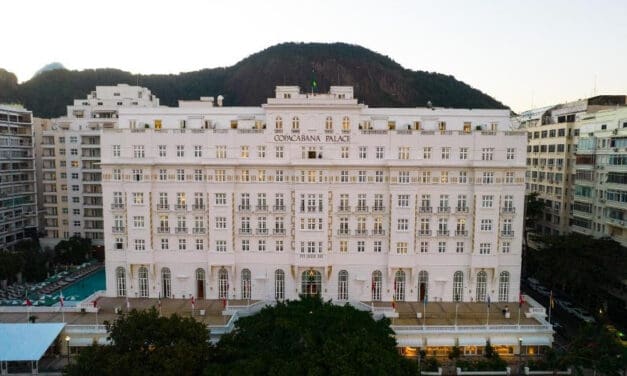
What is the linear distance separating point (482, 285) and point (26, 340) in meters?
48.6

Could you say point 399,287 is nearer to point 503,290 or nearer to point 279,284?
point 503,290

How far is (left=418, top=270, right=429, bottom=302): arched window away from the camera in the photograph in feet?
172

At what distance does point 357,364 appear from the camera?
2989 cm

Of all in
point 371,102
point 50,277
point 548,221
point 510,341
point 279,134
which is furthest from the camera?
point 371,102

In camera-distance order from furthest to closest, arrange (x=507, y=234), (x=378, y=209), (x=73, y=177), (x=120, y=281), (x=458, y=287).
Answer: (x=73, y=177)
(x=120, y=281)
(x=458, y=287)
(x=507, y=234)
(x=378, y=209)

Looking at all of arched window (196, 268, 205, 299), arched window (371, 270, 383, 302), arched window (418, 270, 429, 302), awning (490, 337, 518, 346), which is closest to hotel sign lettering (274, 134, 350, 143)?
arched window (371, 270, 383, 302)

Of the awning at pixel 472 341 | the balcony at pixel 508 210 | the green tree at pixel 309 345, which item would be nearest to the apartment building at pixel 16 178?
the green tree at pixel 309 345

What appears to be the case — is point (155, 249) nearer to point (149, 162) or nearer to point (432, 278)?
point (149, 162)

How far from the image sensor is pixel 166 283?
53688 millimetres

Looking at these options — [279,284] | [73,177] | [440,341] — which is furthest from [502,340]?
[73,177]

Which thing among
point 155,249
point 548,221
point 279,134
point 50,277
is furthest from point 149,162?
point 548,221

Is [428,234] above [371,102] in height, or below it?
A: below

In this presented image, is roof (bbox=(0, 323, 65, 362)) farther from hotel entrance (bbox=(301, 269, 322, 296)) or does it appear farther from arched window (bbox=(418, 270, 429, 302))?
arched window (bbox=(418, 270, 429, 302))

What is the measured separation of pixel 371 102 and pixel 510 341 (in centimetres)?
13695
